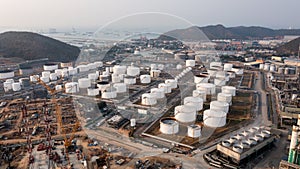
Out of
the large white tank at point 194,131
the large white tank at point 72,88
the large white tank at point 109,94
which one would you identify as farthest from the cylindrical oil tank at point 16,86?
the large white tank at point 194,131

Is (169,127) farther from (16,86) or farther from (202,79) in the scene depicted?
(16,86)

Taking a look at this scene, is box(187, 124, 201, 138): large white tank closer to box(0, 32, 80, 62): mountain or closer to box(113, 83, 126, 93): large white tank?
box(113, 83, 126, 93): large white tank

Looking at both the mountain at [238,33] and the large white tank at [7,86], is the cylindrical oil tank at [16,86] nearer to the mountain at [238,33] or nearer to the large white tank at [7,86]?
the large white tank at [7,86]

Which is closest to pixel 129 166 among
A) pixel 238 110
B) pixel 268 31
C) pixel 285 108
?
pixel 238 110

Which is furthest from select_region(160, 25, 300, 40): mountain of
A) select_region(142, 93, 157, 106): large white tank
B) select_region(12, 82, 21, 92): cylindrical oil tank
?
select_region(142, 93, 157, 106): large white tank

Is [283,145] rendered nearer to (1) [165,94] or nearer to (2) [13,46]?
(1) [165,94]
